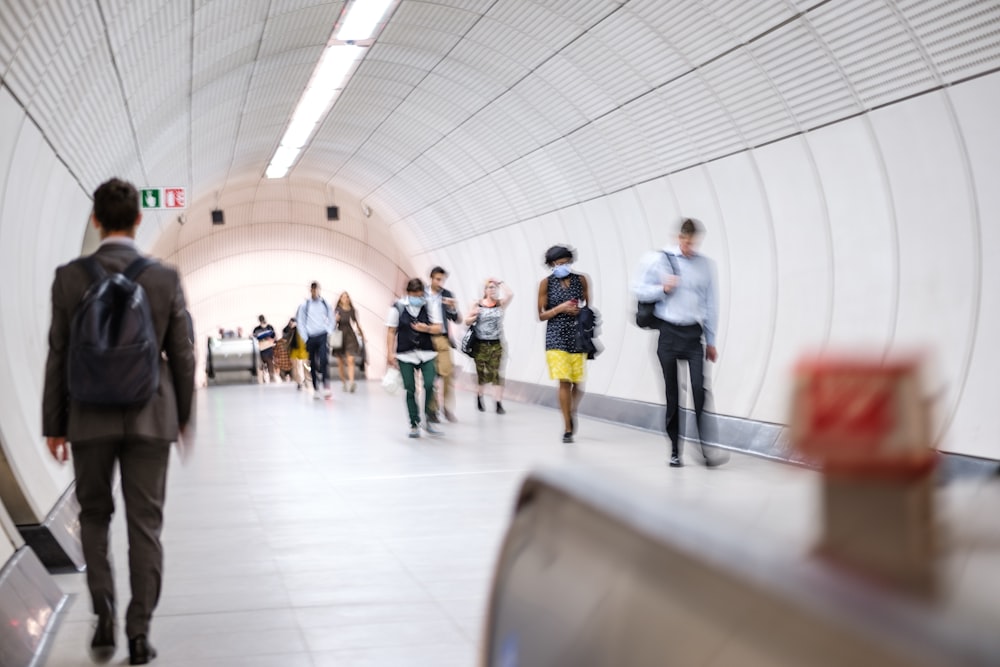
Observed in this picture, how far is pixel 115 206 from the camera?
5.23 metres

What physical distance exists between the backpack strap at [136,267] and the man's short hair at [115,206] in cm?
20

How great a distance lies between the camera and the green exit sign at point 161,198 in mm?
17573

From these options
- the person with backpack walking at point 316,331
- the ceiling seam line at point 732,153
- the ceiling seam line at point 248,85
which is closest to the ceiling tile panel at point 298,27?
the ceiling seam line at point 248,85

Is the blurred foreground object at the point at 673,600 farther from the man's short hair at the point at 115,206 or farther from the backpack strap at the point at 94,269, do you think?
the man's short hair at the point at 115,206

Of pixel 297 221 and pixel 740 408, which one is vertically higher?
pixel 297 221

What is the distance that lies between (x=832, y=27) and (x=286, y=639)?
22.7 ft

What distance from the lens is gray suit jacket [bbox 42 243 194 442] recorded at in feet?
16.3

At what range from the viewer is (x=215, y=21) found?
12.6 meters

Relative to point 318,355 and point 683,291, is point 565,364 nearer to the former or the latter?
point 683,291

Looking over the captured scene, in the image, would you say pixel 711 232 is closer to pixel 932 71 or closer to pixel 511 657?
pixel 932 71

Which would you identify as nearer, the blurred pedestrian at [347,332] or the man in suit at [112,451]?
the man in suit at [112,451]

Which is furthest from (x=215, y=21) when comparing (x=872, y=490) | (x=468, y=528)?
(x=872, y=490)

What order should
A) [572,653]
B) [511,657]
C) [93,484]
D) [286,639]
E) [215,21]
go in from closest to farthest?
1. [572,653]
2. [511,657]
3. [93,484]
4. [286,639]
5. [215,21]

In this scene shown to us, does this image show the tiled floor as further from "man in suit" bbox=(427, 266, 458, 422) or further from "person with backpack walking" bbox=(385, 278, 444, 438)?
"man in suit" bbox=(427, 266, 458, 422)
